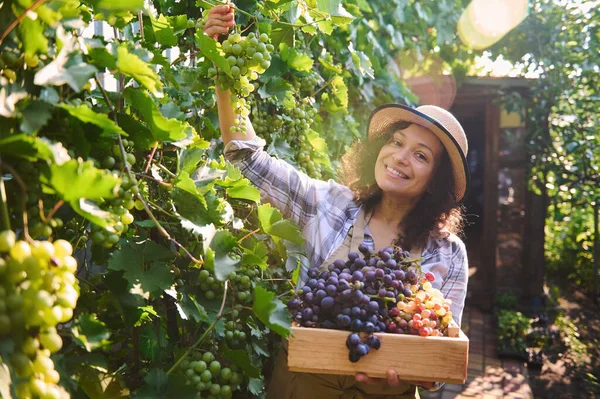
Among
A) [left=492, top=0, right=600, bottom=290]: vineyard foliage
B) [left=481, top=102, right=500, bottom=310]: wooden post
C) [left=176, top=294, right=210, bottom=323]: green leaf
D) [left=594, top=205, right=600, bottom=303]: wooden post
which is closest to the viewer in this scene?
[left=176, top=294, right=210, bottom=323]: green leaf

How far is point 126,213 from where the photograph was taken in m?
0.94

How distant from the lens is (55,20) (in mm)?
778

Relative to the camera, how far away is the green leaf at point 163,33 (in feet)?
4.66

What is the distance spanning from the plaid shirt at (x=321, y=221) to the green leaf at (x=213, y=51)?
466 millimetres

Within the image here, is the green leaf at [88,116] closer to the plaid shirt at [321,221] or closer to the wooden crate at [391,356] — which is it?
the wooden crate at [391,356]

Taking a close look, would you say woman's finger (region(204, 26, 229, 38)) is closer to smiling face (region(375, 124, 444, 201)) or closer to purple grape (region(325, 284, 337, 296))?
purple grape (region(325, 284, 337, 296))

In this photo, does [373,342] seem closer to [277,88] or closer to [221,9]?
[221,9]

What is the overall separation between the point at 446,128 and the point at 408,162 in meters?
0.18

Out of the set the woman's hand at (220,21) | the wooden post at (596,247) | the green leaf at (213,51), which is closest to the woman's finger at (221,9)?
the woman's hand at (220,21)

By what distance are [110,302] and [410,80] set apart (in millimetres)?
5009

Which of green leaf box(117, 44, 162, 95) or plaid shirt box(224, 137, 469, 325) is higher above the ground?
green leaf box(117, 44, 162, 95)

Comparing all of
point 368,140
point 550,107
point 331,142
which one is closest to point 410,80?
point 550,107

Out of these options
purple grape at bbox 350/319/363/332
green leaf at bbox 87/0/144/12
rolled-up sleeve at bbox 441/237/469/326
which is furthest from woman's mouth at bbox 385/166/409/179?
green leaf at bbox 87/0/144/12

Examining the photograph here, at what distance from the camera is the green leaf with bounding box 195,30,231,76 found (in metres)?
1.28
